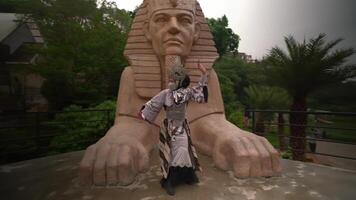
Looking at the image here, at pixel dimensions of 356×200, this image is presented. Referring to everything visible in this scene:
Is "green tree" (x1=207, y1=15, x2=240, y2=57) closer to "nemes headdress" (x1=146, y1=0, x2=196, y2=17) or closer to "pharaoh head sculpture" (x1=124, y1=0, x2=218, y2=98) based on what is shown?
"pharaoh head sculpture" (x1=124, y1=0, x2=218, y2=98)

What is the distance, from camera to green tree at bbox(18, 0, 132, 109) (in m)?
9.95

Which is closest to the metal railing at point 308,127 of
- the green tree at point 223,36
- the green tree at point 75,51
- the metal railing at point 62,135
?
the metal railing at point 62,135

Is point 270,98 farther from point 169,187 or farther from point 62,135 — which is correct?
point 169,187

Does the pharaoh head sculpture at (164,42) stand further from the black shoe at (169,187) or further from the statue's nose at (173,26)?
the black shoe at (169,187)

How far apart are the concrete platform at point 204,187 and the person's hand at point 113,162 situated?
0.31ft

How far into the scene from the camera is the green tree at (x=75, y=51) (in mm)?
9953

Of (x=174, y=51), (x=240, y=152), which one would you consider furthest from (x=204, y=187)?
(x=174, y=51)

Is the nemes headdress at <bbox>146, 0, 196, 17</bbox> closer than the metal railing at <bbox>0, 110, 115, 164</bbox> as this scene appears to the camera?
Yes

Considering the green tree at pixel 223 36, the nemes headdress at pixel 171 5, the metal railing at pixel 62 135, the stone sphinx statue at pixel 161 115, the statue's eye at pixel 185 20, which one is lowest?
the metal railing at pixel 62 135

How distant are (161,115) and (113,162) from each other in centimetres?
127

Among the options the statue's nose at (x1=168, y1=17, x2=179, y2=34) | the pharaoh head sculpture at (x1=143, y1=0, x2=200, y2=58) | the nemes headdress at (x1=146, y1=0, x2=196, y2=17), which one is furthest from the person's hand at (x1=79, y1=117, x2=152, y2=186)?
the nemes headdress at (x1=146, y1=0, x2=196, y2=17)

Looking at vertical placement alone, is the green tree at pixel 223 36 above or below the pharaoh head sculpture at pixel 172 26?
above

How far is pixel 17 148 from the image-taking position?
7.48m

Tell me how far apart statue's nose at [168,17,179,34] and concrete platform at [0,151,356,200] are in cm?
171
